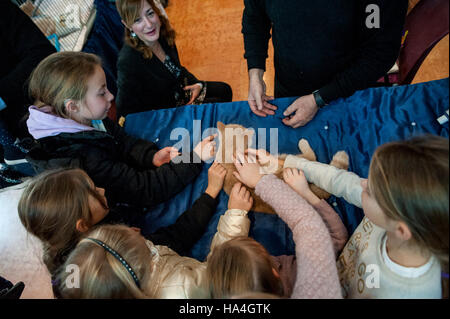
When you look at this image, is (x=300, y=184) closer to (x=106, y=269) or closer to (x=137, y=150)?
(x=106, y=269)

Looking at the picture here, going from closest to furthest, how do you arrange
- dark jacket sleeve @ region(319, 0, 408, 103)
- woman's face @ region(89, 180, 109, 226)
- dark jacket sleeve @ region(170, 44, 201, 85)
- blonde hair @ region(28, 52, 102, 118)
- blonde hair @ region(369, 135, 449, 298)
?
blonde hair @ region(369, 135, 449, 298), dark jacket sleeve @ region(319, 0, 408, 103), woman's face @ region(89, 180, 109, 226), blonde hair @ region(28, 52, 102, 118), dark jacket sleeve @ region(170, 44, 201, 85)

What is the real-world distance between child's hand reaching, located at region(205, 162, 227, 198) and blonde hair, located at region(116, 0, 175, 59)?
72cm

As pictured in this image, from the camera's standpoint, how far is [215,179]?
3.18ft

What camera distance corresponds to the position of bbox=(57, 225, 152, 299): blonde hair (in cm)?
59

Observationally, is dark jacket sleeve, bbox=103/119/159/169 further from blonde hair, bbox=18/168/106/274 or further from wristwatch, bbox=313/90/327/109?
wristwatch, bbox=313/90/327/109

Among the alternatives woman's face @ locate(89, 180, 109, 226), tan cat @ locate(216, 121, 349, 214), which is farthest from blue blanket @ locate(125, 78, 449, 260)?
woman's face @ locate(89, 180, 109, 226)

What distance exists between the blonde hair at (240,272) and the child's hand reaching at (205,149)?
467 mm

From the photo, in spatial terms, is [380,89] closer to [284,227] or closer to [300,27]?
[300,27]

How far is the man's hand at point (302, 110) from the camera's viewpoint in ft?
3.11

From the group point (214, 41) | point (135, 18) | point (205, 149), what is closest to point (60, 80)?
point (135, 18)

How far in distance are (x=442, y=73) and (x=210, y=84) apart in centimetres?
114

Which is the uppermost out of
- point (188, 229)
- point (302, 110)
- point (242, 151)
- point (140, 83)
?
point (140, 83)
